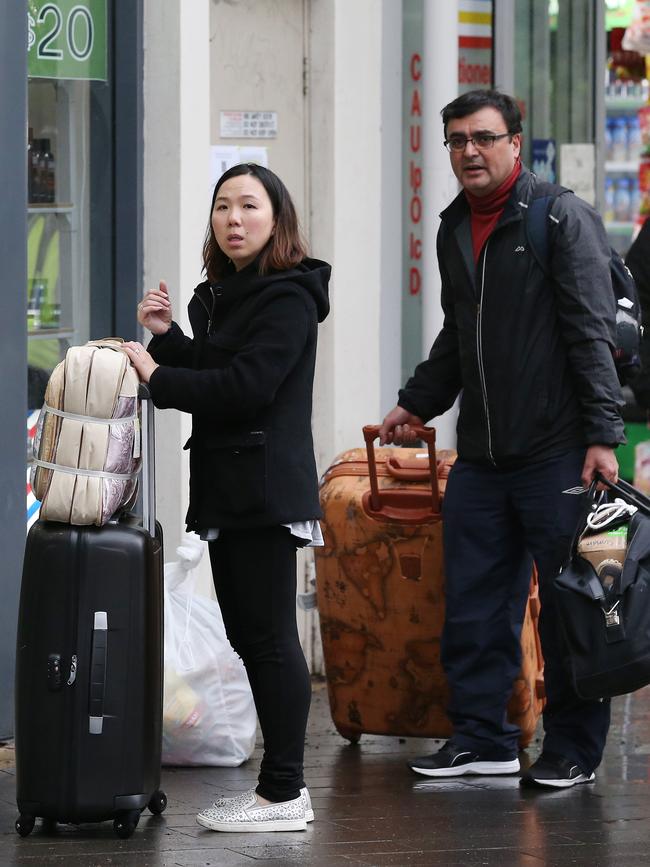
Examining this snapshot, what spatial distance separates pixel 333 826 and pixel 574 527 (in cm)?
114

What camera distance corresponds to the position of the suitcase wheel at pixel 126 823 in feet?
15.4

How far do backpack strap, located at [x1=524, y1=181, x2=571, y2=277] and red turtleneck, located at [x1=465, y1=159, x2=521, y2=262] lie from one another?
0.09 meters

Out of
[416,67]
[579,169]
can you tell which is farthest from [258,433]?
[579,169]

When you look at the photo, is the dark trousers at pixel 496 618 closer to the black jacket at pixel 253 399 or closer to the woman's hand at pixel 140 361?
the black jacket at pixel 253 399

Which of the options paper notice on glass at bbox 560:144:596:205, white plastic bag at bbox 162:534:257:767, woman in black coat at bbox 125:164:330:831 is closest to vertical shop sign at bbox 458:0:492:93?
paper notice on glass at bbox 560:144:596:205

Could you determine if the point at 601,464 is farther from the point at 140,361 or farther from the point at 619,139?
the point at 619,139

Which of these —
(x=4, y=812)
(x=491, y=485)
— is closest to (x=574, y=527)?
(x=491, y=485)

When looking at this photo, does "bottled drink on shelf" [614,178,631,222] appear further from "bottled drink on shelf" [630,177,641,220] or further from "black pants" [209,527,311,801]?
"black pants" [209,527,311,801]

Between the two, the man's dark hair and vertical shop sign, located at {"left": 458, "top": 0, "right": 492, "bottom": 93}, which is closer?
the man's dark hair

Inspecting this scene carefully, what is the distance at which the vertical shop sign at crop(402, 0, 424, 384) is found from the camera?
7320mm

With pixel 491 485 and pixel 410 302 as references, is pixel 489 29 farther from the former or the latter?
pixel 491 485

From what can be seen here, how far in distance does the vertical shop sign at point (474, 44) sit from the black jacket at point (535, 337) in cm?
244

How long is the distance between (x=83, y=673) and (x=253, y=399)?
84 cm

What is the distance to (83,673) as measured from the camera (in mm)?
4641
